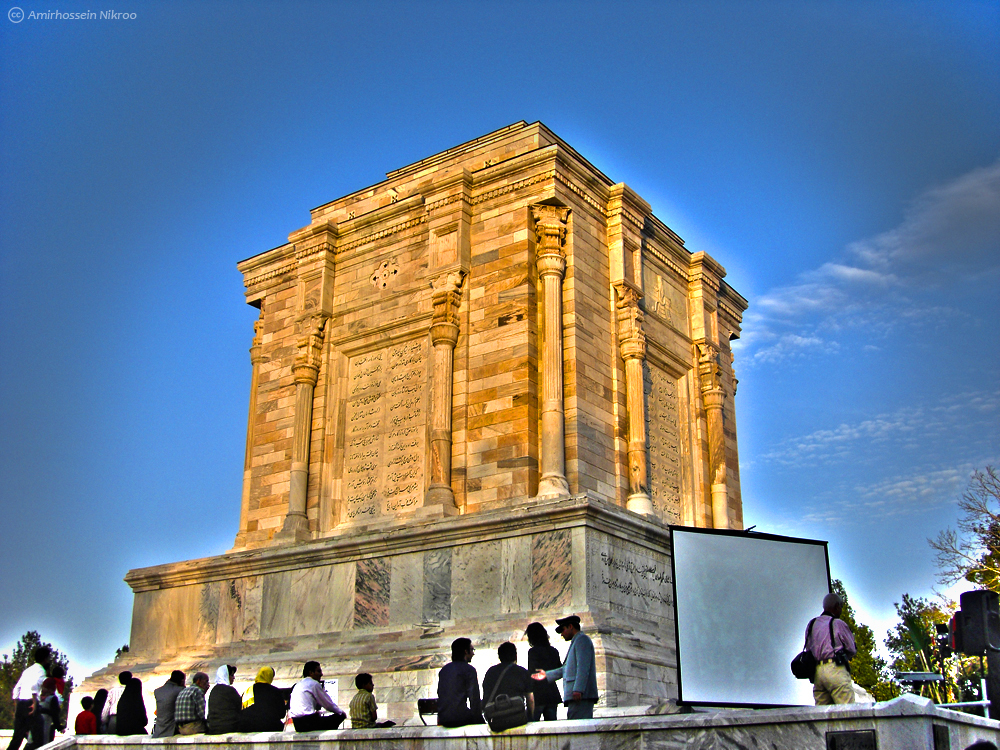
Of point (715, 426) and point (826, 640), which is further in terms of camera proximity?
point (715, 426)

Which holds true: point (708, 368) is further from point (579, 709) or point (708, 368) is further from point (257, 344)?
point (579, 709)

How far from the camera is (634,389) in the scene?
19.3m

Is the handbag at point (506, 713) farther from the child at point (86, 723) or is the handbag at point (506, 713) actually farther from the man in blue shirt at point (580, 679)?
the child at point (86, 723)

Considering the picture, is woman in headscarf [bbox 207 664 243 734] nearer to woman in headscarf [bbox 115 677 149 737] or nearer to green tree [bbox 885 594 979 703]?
woman in headscarf [bbox 115 677 149 737]

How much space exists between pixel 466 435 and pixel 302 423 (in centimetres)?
423

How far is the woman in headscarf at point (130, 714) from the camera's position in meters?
13.2

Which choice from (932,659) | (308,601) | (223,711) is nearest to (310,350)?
(308,601)

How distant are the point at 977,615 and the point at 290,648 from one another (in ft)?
38.3

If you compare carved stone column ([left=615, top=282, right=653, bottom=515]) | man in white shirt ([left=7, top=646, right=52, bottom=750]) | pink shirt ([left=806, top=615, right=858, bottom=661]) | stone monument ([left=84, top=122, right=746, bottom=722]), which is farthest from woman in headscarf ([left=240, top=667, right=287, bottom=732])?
carved stone column ([left=615, top=282, right=653, bottom=515])

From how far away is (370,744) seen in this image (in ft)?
33.3

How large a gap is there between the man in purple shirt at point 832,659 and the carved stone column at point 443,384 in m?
8.90

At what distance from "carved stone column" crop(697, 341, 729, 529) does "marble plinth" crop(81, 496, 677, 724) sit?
209 inches

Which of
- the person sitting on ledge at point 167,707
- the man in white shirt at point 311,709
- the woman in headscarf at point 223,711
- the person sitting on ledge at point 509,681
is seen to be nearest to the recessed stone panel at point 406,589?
the person sitting on ledge at point 167,707

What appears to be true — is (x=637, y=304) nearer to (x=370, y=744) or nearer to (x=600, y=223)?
(x=600, y=223)
